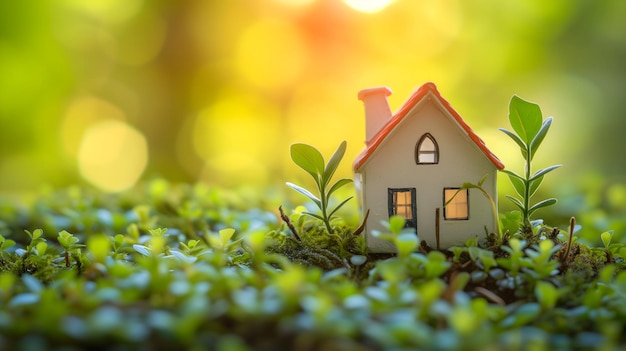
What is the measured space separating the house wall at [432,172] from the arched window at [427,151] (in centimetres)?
1

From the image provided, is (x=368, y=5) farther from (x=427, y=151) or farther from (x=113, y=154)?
(x=427, y=151)

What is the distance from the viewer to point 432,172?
1795 millimetres

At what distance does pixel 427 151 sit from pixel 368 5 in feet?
16.3

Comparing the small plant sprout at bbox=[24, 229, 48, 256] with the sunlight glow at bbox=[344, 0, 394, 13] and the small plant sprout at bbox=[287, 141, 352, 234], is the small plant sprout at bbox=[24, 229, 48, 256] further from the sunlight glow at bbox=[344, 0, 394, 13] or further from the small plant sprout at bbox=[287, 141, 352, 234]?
the sunlight glow at bbox=[344, 0, 394, 13]

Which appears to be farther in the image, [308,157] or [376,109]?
[376,109]

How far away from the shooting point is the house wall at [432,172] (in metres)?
1.78

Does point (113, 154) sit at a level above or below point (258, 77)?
below

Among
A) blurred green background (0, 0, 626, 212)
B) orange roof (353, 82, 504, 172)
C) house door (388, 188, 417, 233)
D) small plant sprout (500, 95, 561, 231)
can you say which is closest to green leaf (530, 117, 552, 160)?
small plant sprout (500, 95, 561, 231)

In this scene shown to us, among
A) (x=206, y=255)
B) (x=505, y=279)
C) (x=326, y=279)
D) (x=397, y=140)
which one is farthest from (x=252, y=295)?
(x=397, y=140)

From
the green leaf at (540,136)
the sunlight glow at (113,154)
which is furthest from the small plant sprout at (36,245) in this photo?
the sunlight glow at (113,154)

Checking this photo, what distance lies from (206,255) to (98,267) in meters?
0.35

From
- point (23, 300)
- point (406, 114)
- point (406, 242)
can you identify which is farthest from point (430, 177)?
point (23, 300)

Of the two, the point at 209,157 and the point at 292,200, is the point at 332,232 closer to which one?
the point at 292,200

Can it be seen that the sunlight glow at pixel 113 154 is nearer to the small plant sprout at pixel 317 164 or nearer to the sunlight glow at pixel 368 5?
the sunlight glow at pixel 368 5
